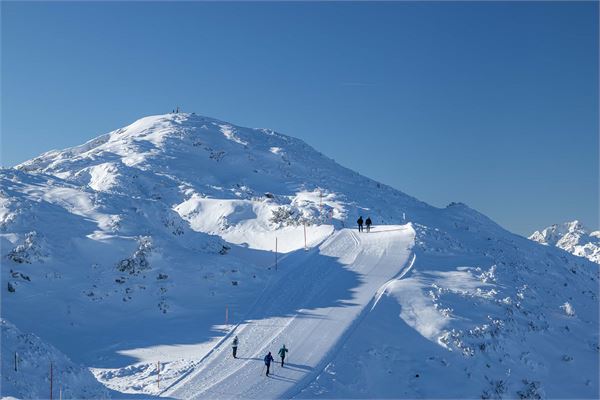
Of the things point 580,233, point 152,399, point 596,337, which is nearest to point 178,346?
point 152,399

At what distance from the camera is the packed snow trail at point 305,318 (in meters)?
18.6

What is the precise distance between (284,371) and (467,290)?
13653 mm

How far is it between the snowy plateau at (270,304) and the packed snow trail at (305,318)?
0.33 ft

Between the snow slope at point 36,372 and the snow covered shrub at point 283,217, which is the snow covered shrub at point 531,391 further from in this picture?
the snow covered shrub at point 283,217

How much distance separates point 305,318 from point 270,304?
9.63 feet

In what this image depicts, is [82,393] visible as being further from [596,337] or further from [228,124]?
[228,124]

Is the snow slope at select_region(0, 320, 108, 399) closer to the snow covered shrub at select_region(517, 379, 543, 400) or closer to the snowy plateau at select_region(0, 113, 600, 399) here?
the snowy plateau at select_region(0, 113, 600, 399)

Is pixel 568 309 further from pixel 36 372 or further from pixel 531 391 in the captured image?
pixel 36 372

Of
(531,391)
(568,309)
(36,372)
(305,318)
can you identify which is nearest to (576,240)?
(568,309)

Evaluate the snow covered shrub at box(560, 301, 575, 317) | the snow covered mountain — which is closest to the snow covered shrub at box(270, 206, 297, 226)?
the snow covered shrub at box(560, 301, 575, 317)

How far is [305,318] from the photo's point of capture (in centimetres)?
2453

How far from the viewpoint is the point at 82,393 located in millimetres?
16422

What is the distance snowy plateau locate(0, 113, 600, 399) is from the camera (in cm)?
1969

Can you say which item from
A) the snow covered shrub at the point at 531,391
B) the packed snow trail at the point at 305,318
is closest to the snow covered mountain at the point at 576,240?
the packed snow trail at the point at 305,318
